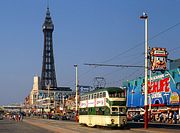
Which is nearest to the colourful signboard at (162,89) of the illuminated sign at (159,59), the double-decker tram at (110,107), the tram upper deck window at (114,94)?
the illuminated sign at (159,59)

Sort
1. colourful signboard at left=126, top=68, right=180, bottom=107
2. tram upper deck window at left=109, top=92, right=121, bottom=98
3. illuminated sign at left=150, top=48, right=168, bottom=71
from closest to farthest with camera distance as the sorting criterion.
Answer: tram upper deck window at left=109, top=92, right=121, bottom=98 → illuminated sign at left=150, top=48, right=168, bottom=71 → colourful signboard at left=126, top=68, right=180, bottom=107

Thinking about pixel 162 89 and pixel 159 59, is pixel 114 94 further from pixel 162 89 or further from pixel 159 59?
pixel 162 89

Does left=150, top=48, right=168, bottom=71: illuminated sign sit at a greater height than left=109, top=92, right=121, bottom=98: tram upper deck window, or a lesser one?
greater

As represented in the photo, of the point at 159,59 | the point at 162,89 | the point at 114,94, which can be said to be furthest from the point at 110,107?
the point at 162,89

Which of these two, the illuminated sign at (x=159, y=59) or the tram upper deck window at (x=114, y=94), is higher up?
the illuminated sign at (x=159, y=59)

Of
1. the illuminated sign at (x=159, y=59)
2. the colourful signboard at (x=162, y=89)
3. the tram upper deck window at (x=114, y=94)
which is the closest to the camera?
the tram upper deck window at (x=114, y=94)

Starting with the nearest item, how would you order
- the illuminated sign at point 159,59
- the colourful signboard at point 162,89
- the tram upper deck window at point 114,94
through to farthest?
the tram upper deck window at point 114,94, the illuminated sign at point 159,59, the colourful signboard at point 162,89

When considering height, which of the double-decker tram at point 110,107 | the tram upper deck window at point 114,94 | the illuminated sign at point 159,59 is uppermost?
the illuminated sign at point 159,59

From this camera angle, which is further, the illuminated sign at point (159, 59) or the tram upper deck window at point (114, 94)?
the illuminated sign at point (159, 59)

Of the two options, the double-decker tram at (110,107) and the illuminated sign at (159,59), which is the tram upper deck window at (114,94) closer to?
the double-decker tram at (110,107)

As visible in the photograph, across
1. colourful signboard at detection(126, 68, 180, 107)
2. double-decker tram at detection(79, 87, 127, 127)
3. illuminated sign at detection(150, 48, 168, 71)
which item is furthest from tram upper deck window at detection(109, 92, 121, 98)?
illuminated sign at detection(150, 48, 168, 71)

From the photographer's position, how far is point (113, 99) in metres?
41.5

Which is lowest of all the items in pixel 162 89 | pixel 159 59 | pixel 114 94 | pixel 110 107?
pixel 110 107

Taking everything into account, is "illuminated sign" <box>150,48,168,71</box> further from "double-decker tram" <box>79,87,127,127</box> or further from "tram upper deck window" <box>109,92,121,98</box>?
"tram upper deck window" <box>109,92,121,98</box>
